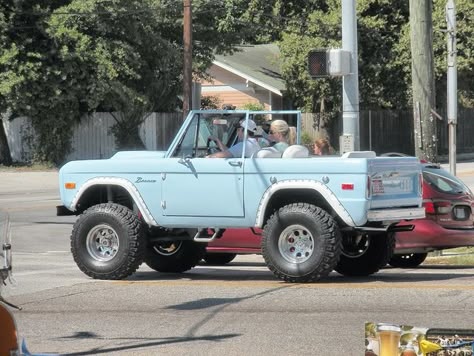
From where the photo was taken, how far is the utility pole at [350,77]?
15172 millimetres

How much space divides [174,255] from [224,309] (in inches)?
130

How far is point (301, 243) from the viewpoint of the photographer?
11.4 meters

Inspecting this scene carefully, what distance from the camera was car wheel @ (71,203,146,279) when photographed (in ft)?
39.2

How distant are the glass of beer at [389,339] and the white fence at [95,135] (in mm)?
36044

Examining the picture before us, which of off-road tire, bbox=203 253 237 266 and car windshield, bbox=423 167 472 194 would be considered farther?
off-road tire, bbox=203 253 237 266

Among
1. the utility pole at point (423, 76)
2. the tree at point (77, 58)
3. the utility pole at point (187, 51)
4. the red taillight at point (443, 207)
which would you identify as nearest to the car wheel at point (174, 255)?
the red taillight at point (443, 207)

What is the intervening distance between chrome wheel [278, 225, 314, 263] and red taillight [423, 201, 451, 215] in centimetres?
238

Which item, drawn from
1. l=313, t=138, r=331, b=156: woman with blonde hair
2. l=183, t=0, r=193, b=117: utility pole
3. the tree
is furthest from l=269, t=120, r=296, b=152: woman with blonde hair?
the tree

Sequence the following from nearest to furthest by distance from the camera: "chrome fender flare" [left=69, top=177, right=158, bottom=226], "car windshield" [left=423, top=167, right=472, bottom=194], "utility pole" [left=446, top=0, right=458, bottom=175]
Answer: "chrome fender flare" [left=69, top=177, right=158, bottom=226] < "car windshield" [left=423, top=167, right=472, bottom=194] < "utility pole" [left=446, top=0, right=458, bottom=175]

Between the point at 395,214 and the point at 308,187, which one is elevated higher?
the point at 308,187

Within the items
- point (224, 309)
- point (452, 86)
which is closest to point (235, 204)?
point (224, 309)

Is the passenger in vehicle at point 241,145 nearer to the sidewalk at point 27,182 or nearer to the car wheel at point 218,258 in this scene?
the car wheel at point 218,258

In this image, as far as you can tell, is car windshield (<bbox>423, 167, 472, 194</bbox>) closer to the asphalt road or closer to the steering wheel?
the asphalt road

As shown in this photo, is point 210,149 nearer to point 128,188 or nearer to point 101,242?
point 128,188
